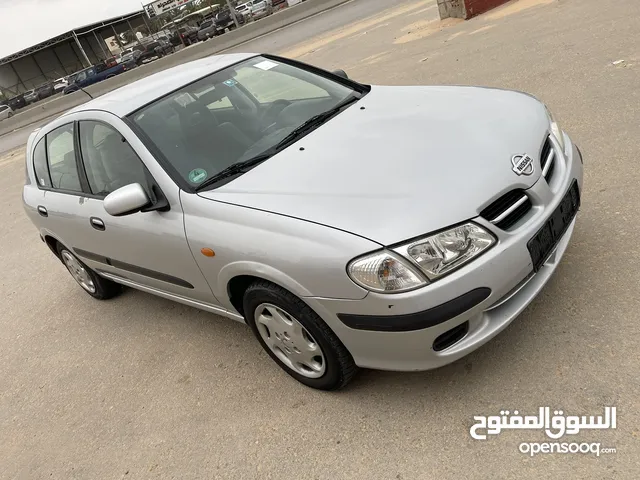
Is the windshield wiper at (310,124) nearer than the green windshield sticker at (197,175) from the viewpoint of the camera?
No

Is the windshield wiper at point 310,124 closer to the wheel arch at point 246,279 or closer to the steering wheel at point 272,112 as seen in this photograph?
the steering wheel at point 272,112

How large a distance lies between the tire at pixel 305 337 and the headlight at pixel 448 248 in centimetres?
58

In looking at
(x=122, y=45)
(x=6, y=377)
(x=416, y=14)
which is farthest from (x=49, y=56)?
(x=6, y=377)

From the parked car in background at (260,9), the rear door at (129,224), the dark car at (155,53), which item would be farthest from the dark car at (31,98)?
the rear door at (129,224)

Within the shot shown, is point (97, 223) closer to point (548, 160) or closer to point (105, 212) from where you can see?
point (105, 212)

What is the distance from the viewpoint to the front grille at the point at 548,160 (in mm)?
2579

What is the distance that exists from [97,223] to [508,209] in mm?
2573

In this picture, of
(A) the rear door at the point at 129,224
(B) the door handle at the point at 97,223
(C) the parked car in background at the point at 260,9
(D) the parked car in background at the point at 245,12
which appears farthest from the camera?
(D) the parked car in background at the point at 245,12

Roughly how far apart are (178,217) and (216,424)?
114cm

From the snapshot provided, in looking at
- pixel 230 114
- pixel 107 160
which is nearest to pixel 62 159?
pixel 107 160

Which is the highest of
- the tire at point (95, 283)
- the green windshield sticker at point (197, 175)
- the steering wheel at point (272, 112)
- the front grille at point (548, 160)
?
the steering wheel at point (272, 112)
